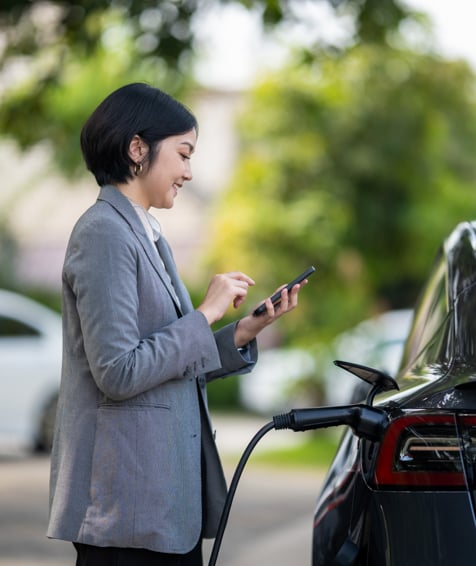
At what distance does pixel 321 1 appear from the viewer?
299 inches

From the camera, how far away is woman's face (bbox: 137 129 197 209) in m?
3.00

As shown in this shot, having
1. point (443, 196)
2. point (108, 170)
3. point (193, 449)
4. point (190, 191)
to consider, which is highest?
point (190, 191)

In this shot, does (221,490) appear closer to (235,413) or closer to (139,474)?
(139,474)

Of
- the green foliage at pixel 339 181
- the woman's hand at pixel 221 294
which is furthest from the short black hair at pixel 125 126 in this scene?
the green foliage at pixel 339 181

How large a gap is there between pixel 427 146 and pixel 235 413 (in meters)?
5.64

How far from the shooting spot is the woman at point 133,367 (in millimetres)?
2793

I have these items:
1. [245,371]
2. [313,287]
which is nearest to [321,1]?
[245,371]

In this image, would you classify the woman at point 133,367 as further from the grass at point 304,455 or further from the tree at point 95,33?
the grass at point 304,455

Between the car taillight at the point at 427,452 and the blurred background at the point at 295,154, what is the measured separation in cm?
477

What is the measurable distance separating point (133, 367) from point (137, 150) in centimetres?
54

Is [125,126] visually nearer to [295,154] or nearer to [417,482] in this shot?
[417,482]

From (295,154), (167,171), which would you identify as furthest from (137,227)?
(295,154)

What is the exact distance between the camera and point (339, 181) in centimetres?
1778

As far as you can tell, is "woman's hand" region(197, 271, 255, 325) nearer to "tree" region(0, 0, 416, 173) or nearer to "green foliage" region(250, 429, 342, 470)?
"tree" region(0, 0, 416, 173)
